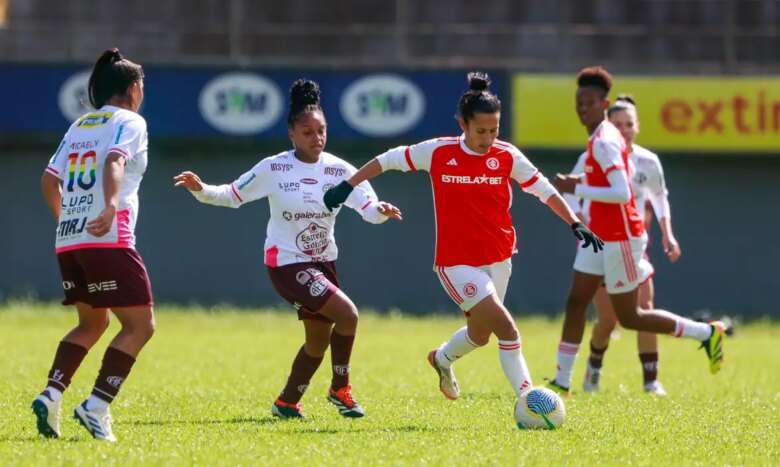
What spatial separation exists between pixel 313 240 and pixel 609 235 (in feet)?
9.11

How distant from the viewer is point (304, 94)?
8.84 m

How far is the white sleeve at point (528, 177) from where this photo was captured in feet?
28.1

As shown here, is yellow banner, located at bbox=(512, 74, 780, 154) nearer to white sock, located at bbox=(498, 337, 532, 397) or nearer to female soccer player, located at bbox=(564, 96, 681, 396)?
female soccer player, located at bbox=(564, 96, 681, 396)

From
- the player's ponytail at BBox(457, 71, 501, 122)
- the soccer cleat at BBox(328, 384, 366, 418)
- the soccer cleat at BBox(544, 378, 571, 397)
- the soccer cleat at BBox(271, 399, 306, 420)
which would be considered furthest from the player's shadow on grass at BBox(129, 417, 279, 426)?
the soccer cleat at BBox(544, 378, 571, 397)

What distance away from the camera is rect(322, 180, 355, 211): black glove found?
830 centimetres

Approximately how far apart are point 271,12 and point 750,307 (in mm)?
9908

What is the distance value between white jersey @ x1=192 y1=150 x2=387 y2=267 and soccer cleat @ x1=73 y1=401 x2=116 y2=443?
1.86m

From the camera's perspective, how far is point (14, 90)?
21.4 meters

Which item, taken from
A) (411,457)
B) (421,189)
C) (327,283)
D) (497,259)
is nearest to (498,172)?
(497,259)

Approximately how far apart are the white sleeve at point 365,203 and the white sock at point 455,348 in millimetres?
923

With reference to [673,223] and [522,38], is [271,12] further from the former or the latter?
[673,223]

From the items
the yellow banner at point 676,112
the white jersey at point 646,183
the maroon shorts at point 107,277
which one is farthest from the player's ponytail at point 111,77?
the yellow banner at point 676,112

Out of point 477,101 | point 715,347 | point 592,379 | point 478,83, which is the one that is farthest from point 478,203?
point 592,379

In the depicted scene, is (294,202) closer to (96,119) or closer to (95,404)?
(96,119)
